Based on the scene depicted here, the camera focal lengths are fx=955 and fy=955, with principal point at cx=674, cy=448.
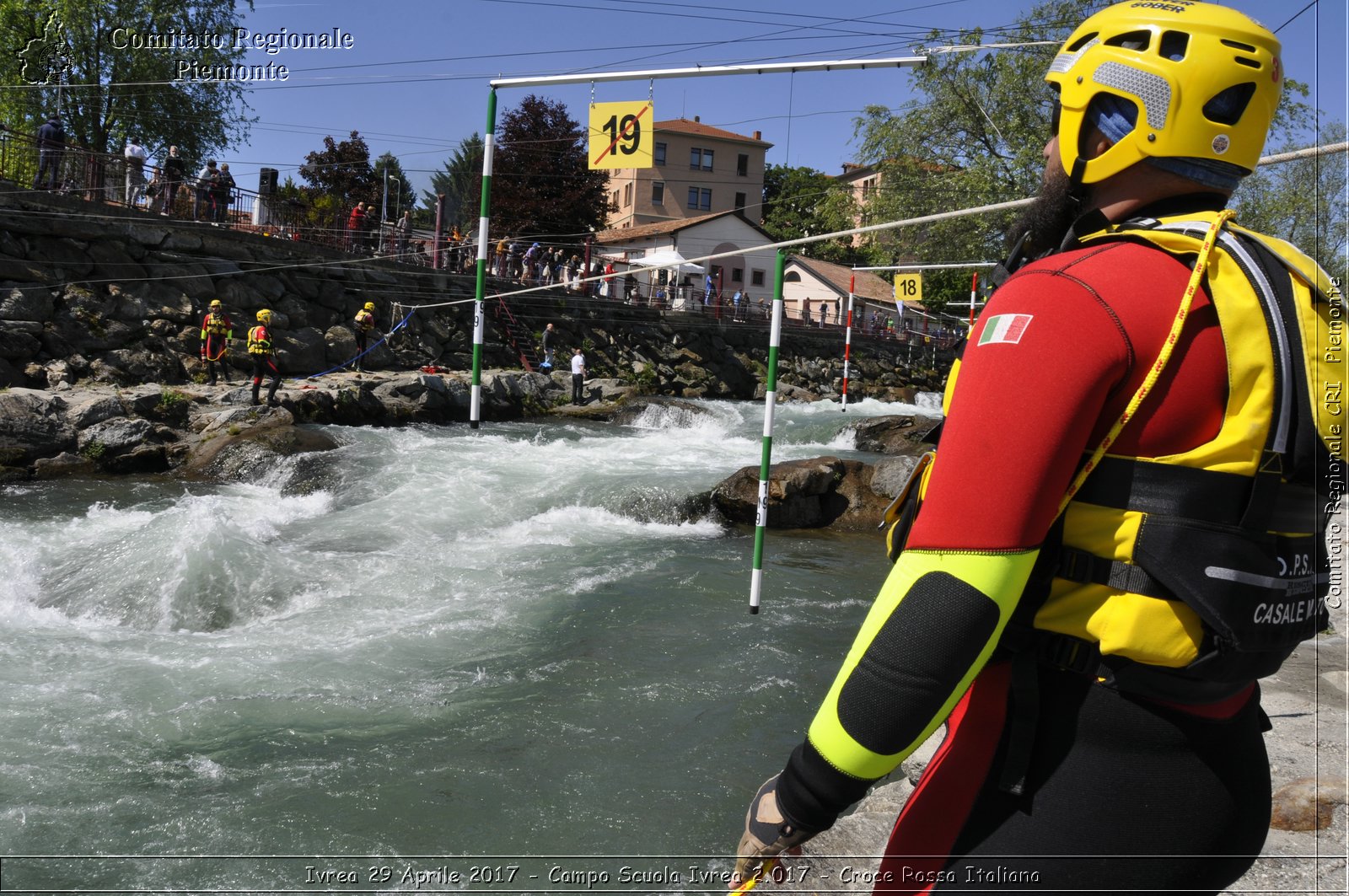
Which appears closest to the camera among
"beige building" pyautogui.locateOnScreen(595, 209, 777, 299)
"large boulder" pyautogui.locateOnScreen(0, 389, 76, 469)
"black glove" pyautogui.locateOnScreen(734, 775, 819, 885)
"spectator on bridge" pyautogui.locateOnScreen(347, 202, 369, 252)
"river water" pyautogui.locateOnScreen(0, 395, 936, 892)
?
"black glove" pyautogui.locateOnScreen(734, 775, 819, 885)

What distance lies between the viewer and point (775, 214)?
60.4 meters

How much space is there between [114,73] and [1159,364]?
34475 mm

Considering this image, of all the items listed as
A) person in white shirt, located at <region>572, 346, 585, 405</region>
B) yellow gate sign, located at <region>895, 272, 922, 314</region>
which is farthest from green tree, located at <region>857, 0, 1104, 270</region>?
person in white shirt, located at <region>572, 346, 585, 405</region>

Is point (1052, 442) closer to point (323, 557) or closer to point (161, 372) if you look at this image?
point (323, 557)

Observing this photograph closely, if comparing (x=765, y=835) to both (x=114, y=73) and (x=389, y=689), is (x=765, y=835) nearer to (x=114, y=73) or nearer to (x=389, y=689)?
(x=389, y=689)

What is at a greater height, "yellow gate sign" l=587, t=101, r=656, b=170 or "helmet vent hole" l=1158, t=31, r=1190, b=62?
"yellow gate sign" l=587, t=101, r=656, b=170

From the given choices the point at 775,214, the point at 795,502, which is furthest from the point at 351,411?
the point at 775,214

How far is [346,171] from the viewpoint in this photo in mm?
41188

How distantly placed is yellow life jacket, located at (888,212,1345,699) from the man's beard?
24 centimetres

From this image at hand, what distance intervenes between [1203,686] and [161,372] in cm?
2067

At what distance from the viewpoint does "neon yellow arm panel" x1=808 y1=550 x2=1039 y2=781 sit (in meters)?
1.21

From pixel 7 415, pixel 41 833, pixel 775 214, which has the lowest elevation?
pixel 41 833

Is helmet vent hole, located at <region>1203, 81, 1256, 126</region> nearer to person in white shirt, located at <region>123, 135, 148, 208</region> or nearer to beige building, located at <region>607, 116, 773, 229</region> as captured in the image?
person in white shirt, located at <region>123, 135, 148, 208</region>

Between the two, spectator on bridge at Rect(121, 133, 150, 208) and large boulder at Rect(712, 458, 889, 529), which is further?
spectator on bridge at Rect(121, 133, 150, 208)
